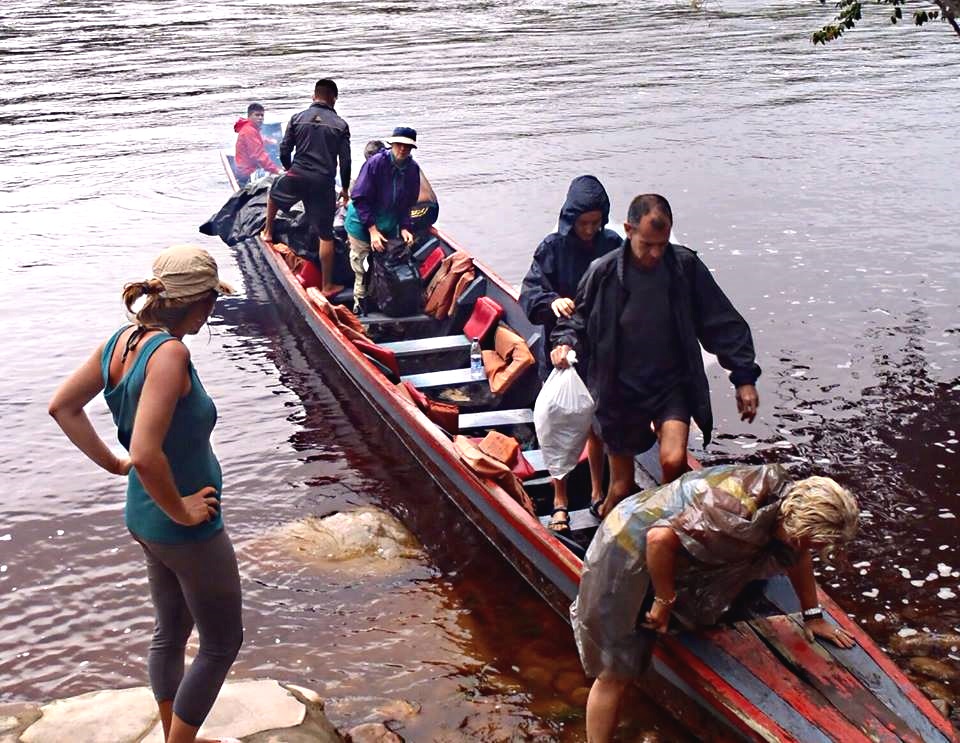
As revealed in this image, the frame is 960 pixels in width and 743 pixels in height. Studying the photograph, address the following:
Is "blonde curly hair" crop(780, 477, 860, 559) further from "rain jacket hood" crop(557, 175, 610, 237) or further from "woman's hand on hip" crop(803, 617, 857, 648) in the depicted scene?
"rain jacket hood" crop(557, 175, 610, 237)

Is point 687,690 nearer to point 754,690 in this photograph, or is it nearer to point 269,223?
point 754,690

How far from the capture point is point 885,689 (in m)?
5.12

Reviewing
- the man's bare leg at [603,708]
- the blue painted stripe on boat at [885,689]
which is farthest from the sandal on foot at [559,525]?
the blue painted stripe on boat at [885,689]

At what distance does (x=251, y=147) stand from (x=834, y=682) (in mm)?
12994

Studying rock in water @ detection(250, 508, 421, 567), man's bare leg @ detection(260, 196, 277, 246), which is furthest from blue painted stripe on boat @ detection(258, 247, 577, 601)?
man's bare leg @ detection(260, 196, 277, 246)

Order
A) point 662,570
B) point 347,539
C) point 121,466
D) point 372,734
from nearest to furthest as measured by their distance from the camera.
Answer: point 121,466, point 662,570, point 372,734, point 347,539

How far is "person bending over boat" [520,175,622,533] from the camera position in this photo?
6.77m

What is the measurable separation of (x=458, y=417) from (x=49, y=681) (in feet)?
11.1

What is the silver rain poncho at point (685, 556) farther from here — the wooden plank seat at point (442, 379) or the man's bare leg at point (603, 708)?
the wooden plank seat at point (442, 379)

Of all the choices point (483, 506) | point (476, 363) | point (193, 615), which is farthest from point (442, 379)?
point (193, 615)

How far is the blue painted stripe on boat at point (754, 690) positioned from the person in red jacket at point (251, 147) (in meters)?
12.4

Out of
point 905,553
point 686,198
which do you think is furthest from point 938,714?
point 686,198

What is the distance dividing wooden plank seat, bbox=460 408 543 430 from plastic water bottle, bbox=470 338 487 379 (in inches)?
31.0

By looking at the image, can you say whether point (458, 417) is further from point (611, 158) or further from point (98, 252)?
point (611, 158)
